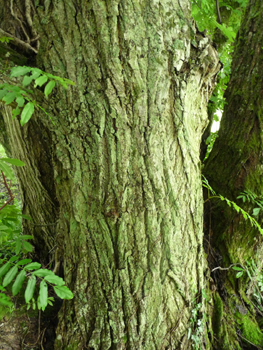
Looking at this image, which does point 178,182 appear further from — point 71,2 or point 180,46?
point 71,2

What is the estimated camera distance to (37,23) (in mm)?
1375

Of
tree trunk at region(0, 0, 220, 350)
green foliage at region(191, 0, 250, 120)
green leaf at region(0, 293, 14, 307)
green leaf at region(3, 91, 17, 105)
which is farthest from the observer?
green foliage at region(191, 0, 250, 120)

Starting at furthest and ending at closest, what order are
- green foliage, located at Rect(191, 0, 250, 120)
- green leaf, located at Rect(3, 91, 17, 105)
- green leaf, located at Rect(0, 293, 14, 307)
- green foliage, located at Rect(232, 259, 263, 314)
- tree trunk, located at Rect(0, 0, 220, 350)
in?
green foliage, located at Rect(191, 0, 250, 120) → green foliage, located at Rect(232, 259, 263, 314) → tree trunk, located at Rect(0, 0, 220, 350) → green leaf, located at Rect(0, 293, 14, 307) → green leaf, located at Rect(3, 91, 17, 105)

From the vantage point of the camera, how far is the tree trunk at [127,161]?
132 centimetres

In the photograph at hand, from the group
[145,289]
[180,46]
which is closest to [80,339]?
[145,289]

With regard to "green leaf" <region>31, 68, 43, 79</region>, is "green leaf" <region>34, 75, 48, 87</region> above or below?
below

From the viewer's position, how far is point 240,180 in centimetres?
205

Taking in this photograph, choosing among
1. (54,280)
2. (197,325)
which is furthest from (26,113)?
(197,325)

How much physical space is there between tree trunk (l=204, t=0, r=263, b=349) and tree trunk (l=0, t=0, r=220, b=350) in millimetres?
521

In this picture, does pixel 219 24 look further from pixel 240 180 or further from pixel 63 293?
pixel 63 293

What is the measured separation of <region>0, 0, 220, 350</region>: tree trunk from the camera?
1.32 meters

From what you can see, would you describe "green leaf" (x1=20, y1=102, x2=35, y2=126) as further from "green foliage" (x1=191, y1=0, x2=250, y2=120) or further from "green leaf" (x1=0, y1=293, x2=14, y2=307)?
"green foliage" (x1=191, y1=0, x2=250, y2=120)

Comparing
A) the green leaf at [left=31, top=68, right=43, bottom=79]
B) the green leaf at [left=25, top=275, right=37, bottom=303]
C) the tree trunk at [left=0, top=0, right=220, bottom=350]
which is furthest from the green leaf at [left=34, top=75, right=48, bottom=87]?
the green leaf at [left=25, top=275, right=37, bottom=303]

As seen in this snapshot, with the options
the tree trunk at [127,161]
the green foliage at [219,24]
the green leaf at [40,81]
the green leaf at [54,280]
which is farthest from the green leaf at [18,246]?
the green foliage at [219,24]
